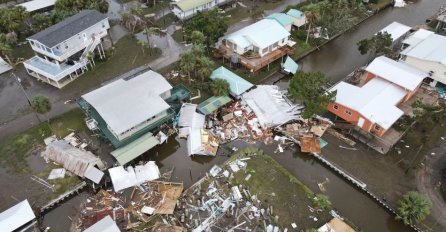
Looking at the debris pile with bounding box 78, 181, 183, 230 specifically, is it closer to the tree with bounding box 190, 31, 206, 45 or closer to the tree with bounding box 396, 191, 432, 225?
the tree with bounding box 396, 191, 432, 225

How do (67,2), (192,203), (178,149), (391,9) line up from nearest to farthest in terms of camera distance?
1. (192,203)
2. (178,149)
3. (67,2)
4. (391,9)

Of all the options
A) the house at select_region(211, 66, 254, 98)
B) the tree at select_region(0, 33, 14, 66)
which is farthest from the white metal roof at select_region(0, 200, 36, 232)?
the house at select_region(211, 66, 254, 98)

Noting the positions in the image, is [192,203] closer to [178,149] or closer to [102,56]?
[178,149]

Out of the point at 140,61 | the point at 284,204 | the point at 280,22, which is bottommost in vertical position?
the point at 284,204

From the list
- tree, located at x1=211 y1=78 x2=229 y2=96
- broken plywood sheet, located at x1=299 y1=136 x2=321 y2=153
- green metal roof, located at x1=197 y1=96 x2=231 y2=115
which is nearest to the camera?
broken plywood sheet, located at x1=299 y1=136 x2=321 y2=153

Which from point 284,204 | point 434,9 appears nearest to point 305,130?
point 284,204

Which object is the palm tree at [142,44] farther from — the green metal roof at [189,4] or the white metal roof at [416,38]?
the white metal roof at [416,38]
